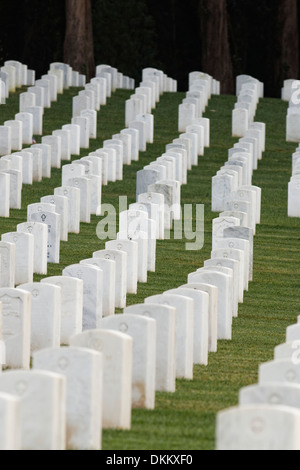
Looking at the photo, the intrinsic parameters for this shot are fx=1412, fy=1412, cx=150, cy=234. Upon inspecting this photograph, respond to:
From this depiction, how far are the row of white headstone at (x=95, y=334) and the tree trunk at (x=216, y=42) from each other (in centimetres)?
2894

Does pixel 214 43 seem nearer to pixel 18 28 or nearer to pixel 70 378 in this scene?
pixel 18 28

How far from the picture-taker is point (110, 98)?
33.7m

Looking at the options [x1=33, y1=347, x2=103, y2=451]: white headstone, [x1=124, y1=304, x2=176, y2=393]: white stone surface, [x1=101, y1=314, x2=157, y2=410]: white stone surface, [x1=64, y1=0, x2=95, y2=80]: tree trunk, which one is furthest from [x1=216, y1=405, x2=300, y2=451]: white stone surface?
[x1=64, y1=0, x2=95, y2=80]: tree trunk

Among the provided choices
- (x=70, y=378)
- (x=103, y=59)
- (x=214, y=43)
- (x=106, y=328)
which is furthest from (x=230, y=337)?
(x=103, y=59)

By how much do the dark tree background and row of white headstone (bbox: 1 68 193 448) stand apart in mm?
30616

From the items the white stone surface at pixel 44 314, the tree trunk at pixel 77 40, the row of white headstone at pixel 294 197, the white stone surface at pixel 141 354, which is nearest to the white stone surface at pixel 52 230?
the white stone surface at pixel 44 314

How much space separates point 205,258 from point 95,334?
8257 millimetres

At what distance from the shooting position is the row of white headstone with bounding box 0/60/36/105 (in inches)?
1268

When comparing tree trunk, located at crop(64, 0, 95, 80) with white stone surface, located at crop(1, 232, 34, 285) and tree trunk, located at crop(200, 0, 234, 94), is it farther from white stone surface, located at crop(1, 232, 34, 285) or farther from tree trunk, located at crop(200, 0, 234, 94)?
white stone surface, located at crop(1, 232, 34, 285)

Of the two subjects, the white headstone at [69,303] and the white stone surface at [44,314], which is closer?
the white stone surface at [44,314]

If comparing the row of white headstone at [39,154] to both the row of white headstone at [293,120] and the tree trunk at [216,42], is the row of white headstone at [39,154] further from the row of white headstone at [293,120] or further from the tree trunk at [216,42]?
the tree trunk at [216,42]

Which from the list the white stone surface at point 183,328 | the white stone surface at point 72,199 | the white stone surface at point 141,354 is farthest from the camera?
the white stone surface at point 72,199

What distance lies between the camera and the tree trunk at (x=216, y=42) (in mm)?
41500
